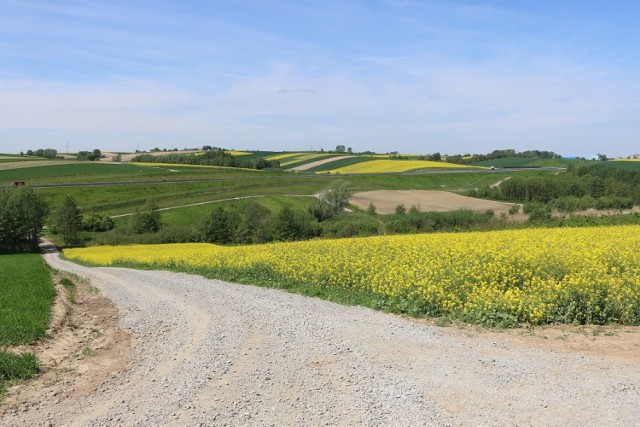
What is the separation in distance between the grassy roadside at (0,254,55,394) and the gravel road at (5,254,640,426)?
183cm

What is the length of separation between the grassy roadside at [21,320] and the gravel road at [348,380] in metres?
1.83

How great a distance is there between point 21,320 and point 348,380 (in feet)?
29.8

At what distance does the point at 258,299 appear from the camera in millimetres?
15453

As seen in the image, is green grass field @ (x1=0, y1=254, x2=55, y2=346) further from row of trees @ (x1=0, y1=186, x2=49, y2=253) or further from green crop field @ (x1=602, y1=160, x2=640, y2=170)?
green crop field @ (x1=602, y1=160, x2=640, y2=170)

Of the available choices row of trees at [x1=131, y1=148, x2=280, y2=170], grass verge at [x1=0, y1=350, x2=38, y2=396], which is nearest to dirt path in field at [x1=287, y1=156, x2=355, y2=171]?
row of trees at [x1=131, y1=148, x2=280, y2=170]

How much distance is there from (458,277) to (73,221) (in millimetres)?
71864

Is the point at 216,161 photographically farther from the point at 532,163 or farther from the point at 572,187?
the point at 572,187

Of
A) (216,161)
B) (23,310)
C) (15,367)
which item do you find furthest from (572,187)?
(216,161)

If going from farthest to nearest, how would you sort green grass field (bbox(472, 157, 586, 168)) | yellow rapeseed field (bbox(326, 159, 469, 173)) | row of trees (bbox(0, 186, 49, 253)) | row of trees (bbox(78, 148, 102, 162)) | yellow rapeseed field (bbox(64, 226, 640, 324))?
1. row of trees (bbox(78, 148, 102, 162))
2. green grass field (bbox(472, 157, 586, 168))
3. yellow rapeseed field (bbox(326, 159, 469, 173))
4. row of trees (bbox(0, 186, 49, 253))
5. yellow rapeseed field (bbox(64, 226, 640, 324))

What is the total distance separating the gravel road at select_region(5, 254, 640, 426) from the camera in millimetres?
7105

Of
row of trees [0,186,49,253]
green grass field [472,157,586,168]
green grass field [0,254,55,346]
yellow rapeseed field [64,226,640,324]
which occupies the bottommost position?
row of trees [0,186,49,253]

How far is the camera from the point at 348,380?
834 cm

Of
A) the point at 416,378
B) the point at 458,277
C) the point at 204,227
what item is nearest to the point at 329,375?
the point at 416,378

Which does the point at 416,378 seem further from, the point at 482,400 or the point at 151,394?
Answer: the point at 151,394
